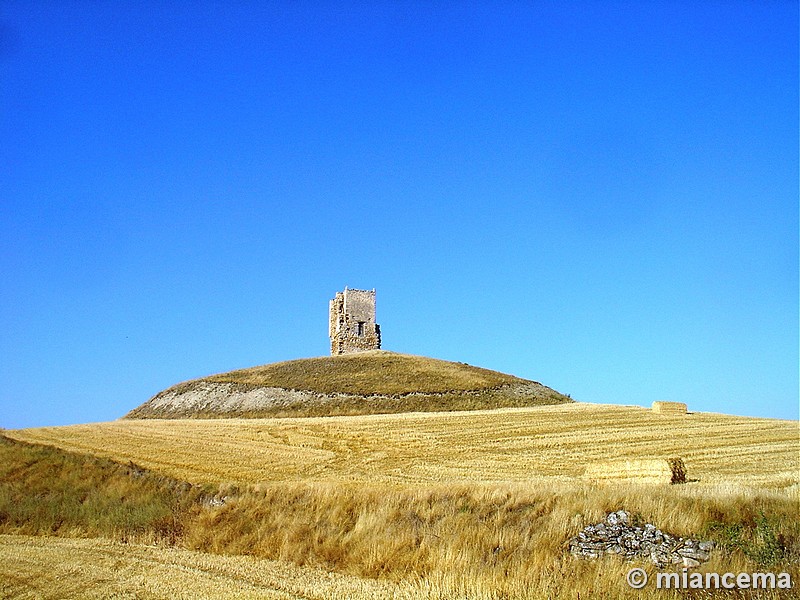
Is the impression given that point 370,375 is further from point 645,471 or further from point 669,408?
point 645,471

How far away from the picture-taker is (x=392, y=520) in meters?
12.9

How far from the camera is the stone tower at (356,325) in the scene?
74.5 meters

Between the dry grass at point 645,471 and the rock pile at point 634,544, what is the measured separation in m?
5.53

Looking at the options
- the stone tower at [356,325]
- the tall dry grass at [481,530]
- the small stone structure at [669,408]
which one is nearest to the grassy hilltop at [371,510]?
the tall dry grass at [481,530]

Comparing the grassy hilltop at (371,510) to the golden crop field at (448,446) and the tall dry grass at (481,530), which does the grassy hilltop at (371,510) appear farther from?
the golden crop field at (448,446)

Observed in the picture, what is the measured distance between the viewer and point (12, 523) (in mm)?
14555

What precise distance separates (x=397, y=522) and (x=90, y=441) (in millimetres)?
19220

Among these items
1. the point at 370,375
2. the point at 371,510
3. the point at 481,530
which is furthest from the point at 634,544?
the point at 370,375

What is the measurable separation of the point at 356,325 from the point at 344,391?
2301 centimetres

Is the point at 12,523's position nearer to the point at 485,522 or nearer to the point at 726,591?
the point at 485,522

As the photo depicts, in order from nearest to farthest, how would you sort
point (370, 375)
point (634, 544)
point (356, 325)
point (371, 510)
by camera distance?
1. point (634, 544)
2. point (371, 510)
3. point (370, 375)
4. point (356, 325)

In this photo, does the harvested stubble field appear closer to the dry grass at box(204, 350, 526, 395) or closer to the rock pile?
the rock pile

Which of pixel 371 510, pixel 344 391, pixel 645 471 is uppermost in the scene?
pixel 344 391

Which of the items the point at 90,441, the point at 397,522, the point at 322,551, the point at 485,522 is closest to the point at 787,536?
the point at 485,522
